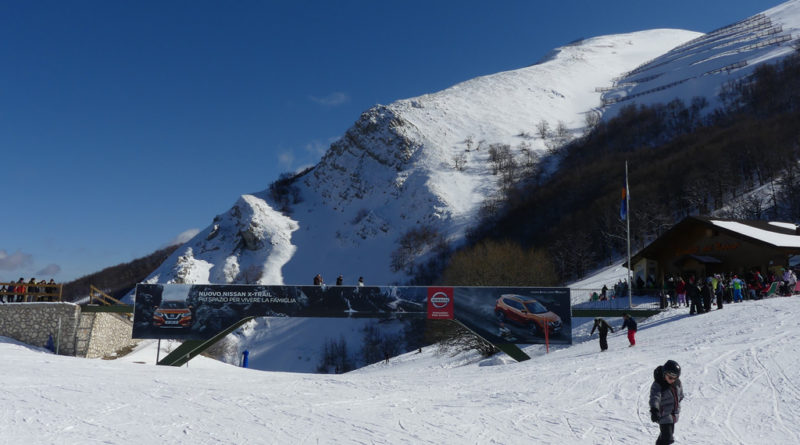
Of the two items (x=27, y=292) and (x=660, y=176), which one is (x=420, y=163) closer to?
(x=660, y=176)

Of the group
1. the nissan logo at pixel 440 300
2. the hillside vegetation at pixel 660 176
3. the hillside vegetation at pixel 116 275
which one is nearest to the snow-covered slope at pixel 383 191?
the hillside vegetation at pixel 660 176

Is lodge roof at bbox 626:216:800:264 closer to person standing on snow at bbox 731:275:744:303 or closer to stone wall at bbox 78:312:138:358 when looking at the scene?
person standing on snow at bbox 731:275:744:303

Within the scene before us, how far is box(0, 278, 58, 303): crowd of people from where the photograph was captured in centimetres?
2147

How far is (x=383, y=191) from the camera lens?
98.0 metres

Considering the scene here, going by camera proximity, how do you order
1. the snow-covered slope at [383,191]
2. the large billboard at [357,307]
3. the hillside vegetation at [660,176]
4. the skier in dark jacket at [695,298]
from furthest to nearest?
1. the snow-covered slope at [383,191]
2. the hillside vegetation at [660,176]
3. the large billboard at [357,307]
4. the skier in dark jacket at [695,298]

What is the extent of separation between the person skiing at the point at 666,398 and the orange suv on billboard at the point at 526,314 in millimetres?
15225

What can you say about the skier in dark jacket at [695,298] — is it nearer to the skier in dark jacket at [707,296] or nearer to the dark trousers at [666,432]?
the skier in dark jacket at [707,296]

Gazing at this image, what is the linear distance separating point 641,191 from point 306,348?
42997 mm

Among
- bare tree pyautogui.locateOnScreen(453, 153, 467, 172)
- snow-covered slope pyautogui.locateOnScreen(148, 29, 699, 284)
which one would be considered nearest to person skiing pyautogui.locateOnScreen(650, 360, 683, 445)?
snow-covered slope pyautogui.locateOnScreen(148, 29, 699, 284)

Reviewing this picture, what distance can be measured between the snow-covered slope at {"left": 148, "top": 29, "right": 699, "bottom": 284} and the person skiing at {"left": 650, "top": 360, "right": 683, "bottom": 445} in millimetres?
69354

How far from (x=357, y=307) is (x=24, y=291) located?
13593mm

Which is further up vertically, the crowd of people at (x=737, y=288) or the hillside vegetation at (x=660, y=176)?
the hillside vegetation at (x=660, y=176)

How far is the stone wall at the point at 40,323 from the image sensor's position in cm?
2061

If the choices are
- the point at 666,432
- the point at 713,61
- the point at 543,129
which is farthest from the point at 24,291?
the point at 713,61
